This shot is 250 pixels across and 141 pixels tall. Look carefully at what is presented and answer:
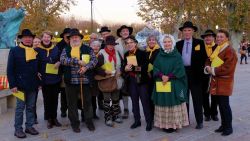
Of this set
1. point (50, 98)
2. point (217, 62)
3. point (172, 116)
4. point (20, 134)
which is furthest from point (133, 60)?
point (20, 134)

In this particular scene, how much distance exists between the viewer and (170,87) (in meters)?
6.39

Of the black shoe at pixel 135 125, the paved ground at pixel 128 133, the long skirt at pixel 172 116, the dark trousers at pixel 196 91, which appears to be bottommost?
the paved ground at pixel 128 133

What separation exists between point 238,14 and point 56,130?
21.6 meters

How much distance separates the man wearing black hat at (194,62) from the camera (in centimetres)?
666

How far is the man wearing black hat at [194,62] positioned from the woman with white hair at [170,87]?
31cm

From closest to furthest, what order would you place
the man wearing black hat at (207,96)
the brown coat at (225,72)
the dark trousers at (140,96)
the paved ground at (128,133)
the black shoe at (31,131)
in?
the brown coat at (225,72) → the paved ground at (128,133) → the black shoe at (31,131) → the dark trousers at (140,96) → the man wearing black hat at (207,96)

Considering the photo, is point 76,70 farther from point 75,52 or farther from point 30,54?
point 30,54

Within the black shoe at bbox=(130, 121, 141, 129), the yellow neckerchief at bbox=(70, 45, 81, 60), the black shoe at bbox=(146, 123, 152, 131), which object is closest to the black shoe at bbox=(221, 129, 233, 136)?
the black shoe at bbox=(146, 123, 152, 131)

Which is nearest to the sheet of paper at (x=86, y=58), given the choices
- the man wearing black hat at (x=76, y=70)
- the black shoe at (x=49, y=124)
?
the man wearing black hat at (x=76, y=70)

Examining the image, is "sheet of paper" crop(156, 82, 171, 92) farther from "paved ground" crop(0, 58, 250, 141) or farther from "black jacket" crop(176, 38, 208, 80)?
"paved ground" crop(0, 58, 250, 141)

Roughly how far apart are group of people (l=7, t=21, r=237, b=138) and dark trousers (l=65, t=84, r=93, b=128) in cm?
2

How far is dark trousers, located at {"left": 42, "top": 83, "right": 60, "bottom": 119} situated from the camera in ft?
23.0

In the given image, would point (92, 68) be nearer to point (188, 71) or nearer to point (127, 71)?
point (127, 71)

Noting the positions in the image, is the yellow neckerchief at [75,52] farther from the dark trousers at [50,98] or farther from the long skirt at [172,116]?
the long skirt at [172,116]
